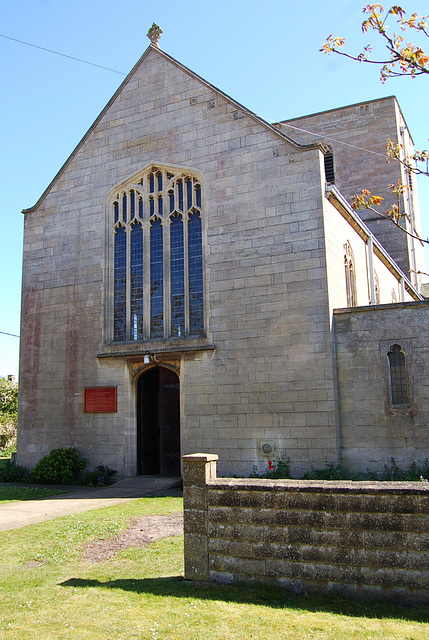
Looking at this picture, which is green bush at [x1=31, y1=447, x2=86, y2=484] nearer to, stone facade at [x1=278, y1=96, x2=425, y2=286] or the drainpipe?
stone facade at [x1=278, y1=96, x2=425, y2=286]

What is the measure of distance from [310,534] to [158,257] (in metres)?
13.0

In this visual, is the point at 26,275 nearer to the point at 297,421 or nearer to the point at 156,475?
the point at 156,475

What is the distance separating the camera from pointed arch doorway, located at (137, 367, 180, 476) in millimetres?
17156

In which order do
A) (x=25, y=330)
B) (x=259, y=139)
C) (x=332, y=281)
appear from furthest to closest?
1. (x=25, y=330)
2. (x=259, y=139)
3. (x=332, y=281)

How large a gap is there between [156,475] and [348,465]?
628 cm

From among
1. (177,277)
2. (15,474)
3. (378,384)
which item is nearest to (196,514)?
(378,384)

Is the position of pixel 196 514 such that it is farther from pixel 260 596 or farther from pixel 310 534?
pixel 310 534

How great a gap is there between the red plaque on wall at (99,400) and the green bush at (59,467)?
4.74ft

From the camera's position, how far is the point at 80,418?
58.5 feet

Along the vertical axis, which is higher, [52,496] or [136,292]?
[136,292]

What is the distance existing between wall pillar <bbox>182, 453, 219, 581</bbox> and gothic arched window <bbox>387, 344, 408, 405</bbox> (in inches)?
343

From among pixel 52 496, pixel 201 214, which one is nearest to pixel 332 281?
pixel 201 214

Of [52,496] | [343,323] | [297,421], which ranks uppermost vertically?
[343,323]

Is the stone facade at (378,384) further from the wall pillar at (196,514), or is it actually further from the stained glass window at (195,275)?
the wall pillar at (196,514)
